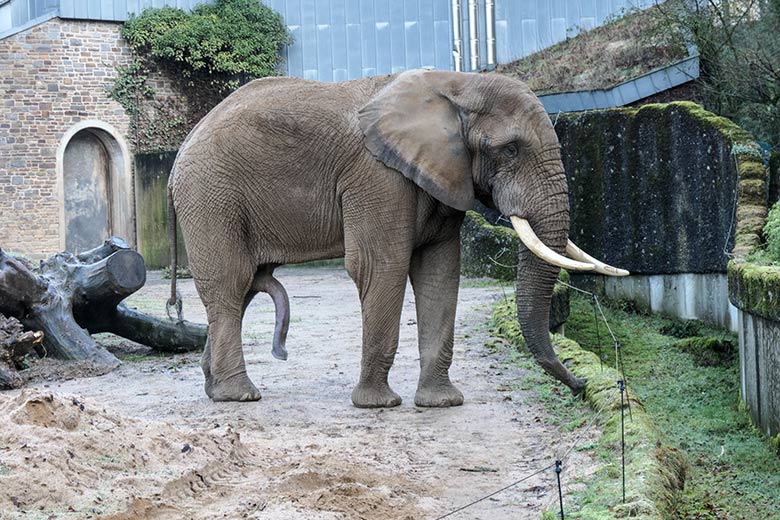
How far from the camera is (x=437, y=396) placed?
28.3 feet

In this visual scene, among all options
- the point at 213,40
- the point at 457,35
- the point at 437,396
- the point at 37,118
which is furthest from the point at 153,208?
the point at 437,396

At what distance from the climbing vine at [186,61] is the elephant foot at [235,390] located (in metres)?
20.8

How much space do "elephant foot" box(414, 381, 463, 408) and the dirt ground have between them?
0.31ft

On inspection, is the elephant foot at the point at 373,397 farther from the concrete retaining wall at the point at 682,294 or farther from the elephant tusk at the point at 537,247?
the concrete retaining wall at the point at 682,294

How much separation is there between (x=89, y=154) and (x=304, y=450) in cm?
2266

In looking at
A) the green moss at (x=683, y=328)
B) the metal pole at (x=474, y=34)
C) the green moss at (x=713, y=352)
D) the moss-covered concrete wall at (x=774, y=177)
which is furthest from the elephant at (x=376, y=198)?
the metal pole at (x=474, y=34)

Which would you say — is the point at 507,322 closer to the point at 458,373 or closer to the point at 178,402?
the point at 458,373

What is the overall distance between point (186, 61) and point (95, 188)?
4.09 m

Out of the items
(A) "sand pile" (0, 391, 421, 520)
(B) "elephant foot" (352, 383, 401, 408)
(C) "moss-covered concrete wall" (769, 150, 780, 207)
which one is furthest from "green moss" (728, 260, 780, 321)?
(C) "moss-covered concrete wall" (769, 150, 780, 207)

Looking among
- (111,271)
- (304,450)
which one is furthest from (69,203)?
(304,450)

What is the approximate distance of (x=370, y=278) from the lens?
8.37 meters

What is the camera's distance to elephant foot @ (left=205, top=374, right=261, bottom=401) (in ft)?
29.6

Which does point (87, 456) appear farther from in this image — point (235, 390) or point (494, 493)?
point (235, 390)

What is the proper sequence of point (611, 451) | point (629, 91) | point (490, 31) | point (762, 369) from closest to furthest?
point (611, 451) < point (762, 369) < point (629, 91) < point (490, 31)
